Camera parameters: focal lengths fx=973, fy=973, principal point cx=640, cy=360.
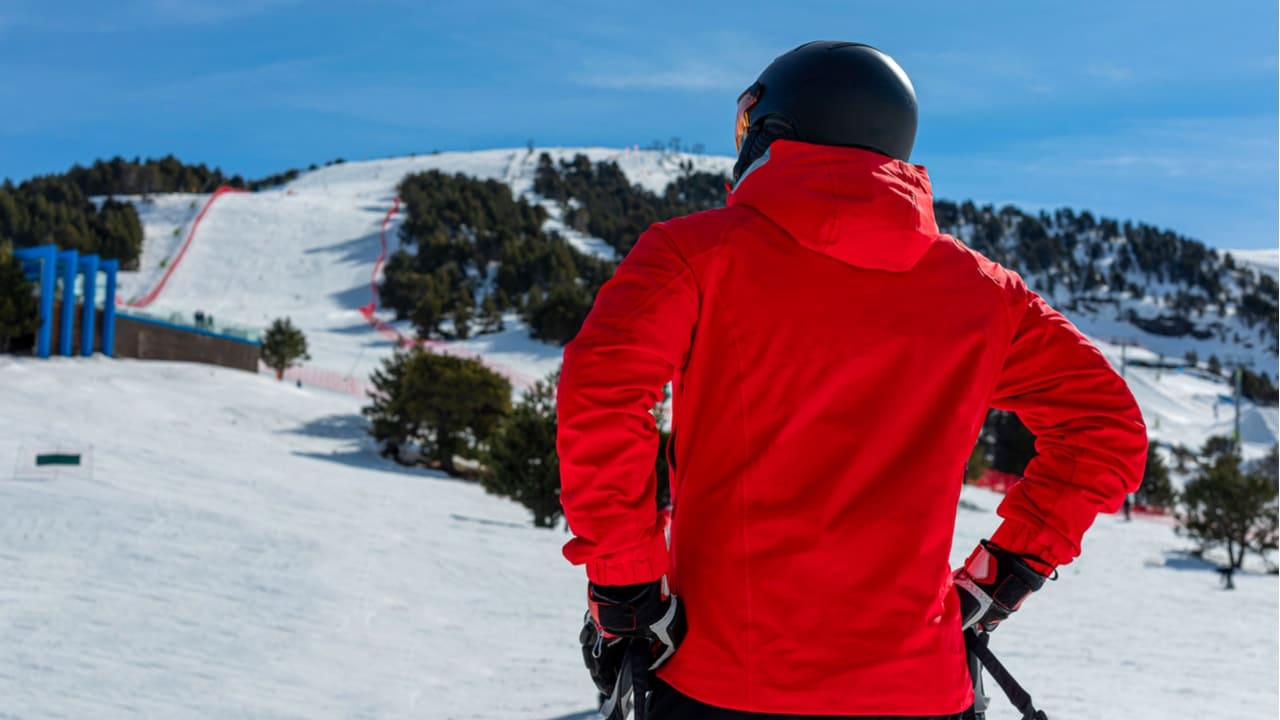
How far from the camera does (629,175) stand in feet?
472

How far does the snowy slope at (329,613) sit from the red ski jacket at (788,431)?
13.4 feet

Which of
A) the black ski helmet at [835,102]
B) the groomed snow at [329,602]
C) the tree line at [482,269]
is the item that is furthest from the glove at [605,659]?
the tree line at [482,269]

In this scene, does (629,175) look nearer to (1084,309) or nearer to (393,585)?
(1084,309)

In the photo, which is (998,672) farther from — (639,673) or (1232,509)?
(1232,509)

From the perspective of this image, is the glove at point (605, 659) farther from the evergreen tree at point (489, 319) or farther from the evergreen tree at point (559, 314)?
the evergreen tree at point (489, 319)

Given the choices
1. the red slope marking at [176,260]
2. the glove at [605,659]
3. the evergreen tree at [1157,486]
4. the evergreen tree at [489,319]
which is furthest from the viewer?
the red slope marking at [176,260]

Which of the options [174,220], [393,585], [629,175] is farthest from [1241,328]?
[393,585]

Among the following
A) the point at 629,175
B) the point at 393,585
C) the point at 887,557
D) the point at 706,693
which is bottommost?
the point at 393,585

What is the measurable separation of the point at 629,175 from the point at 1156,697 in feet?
Result: 462

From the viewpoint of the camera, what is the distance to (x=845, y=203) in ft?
5.27

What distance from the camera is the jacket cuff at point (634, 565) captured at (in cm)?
161

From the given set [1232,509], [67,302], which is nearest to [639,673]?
[1232,509]

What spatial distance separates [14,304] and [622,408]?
104 feet

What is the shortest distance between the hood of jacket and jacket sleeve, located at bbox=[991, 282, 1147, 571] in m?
0.40
